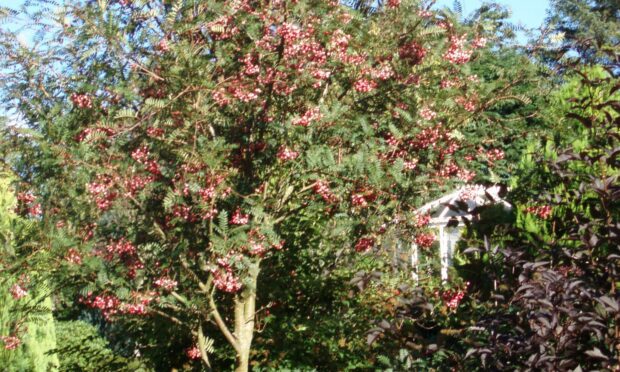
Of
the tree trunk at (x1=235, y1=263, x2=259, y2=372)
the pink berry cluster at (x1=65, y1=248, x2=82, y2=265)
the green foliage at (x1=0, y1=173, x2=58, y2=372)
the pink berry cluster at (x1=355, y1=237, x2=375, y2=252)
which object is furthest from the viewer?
the green foliage at (x1=0, y1=173, x2=58, y2=372)

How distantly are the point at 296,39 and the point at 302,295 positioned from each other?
99.3 inches

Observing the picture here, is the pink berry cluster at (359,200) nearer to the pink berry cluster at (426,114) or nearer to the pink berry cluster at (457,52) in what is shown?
the pink berry cluster at (426,114)

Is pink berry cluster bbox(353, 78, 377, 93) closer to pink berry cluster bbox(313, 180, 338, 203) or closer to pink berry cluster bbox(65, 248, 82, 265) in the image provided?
pink berry cluster bbox(313, 180, 338, 203)

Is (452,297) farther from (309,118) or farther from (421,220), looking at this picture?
(309,118)

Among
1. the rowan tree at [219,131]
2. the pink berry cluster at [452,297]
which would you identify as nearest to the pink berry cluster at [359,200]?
the rowan tree at [219,131]

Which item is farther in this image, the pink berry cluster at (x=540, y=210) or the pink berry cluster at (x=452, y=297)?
the pink berry cluster at (x=452, y=297)

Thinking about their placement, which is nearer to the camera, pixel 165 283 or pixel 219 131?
pixel 165 283

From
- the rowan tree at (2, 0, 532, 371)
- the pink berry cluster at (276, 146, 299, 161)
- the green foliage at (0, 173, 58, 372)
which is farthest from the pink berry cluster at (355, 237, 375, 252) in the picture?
the green foliage at (0, 173, 58, 372)

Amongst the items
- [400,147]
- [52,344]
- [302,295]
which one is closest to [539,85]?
[400,147]

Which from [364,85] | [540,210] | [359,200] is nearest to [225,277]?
[359,200]

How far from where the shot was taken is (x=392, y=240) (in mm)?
5305

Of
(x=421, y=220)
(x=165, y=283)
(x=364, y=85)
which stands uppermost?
(x=364, y=85)

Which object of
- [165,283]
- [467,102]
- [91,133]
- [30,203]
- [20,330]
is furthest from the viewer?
[20,330]

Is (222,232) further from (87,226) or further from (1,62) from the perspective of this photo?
(1,62)
